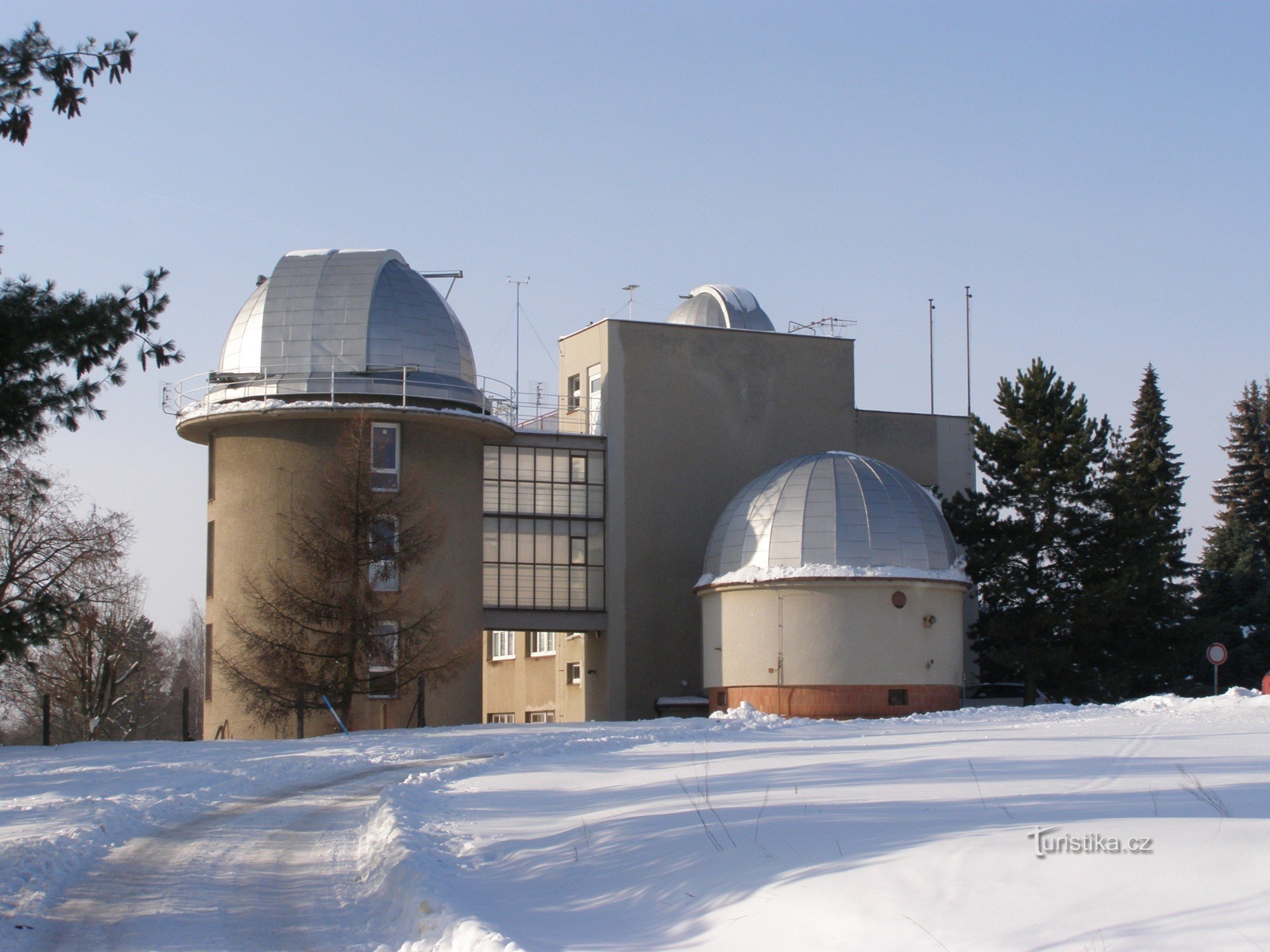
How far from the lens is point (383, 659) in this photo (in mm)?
29516

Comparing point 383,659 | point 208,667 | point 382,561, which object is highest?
point 382,561

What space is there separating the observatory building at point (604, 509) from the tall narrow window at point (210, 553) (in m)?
0.12

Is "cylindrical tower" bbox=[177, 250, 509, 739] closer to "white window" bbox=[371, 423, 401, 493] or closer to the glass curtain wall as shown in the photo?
"white window" bbox=[371, 423, 401, 493]

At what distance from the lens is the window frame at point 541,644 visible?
1624 inches

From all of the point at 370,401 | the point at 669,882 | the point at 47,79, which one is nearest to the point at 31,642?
the point at 47,79

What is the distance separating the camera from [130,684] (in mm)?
54375

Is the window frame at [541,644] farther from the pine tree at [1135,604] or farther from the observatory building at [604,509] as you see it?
the pine tree at [1135,604]

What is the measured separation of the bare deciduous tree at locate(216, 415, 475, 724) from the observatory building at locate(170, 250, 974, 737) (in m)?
0.61

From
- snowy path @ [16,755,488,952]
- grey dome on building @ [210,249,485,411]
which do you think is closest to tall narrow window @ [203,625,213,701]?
grey dome on building @ [210,249,485,411]

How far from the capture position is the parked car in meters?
38.8

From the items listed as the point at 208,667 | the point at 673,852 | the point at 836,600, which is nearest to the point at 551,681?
the point at 208,667

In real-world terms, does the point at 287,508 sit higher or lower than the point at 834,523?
higher

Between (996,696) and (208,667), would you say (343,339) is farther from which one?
(996,696)

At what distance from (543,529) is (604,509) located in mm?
1846
